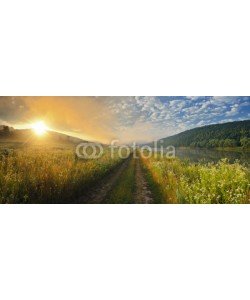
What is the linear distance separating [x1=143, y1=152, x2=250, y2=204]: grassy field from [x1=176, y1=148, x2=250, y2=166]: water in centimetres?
17

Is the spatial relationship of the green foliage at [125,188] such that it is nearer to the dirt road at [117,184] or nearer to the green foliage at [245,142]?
the dirt road at [117,184]

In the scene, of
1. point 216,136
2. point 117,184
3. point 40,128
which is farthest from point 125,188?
point 216,136

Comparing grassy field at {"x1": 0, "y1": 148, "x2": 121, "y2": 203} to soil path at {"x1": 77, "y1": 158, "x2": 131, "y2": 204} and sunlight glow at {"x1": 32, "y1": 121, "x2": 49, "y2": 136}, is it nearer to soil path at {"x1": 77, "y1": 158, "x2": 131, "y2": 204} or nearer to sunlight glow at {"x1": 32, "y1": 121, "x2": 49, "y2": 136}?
soil path at {"x1": 77, "y1": 158, "x2": 131, "y2": 204}

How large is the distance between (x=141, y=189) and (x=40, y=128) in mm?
3021

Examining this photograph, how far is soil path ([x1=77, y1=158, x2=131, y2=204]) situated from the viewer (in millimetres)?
7990

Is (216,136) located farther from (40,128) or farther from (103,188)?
(40,128)

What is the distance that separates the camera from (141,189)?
8594 mm

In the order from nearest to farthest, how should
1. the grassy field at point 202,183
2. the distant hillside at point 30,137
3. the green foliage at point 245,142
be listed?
the grassy field at point 202,183 → the distant hillside at point 30,137 → the green foliage at point 245,142

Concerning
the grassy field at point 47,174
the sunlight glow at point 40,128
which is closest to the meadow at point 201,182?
the grassy field at point 47,174

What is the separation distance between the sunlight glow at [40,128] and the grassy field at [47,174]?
0.44m

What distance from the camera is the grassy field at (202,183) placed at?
7848mm

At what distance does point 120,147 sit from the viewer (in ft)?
30.2
